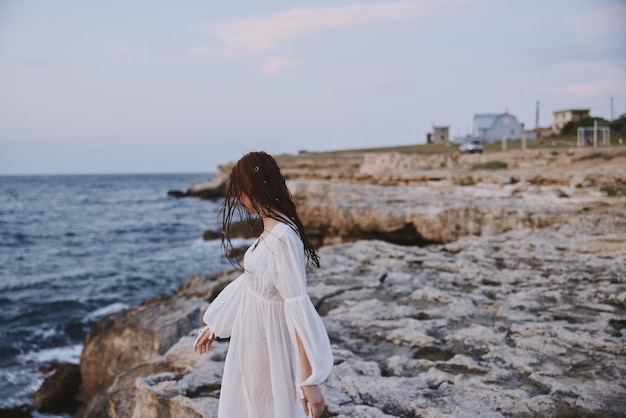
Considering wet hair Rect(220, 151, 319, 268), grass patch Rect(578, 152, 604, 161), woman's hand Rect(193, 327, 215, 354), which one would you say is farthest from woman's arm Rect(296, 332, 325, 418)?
grass patch Rect(578, 152, 604, 161)

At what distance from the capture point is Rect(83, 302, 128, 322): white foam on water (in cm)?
1268

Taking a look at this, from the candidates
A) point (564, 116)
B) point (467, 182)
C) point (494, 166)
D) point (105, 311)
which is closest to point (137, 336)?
point (105, 311)

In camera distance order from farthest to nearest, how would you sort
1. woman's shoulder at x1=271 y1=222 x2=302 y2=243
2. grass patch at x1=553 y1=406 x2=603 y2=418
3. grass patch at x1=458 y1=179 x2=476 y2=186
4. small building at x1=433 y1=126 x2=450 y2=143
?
small building at x1=433 y1=126 x2=450 y2=143
grass patch at x1=458 y1=179 x2=476 y2=186
grass patch at x1=553 y1=406 x2=603 y2=418
woman's shoulder at x1=271 y1=222 x2=302 y2=243

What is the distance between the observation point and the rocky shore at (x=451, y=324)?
3.55m

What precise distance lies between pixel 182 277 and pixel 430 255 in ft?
36.9

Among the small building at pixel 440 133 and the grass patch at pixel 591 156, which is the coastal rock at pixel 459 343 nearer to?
the grass patch at pixel 591 156

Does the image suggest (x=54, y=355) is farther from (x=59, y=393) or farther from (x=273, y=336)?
(x=273, y=336)

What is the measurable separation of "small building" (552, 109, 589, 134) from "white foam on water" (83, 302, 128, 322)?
4912 cm

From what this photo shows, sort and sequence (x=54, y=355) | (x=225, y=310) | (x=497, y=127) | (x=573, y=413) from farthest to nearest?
(x=497, y=127), (x=54, y=355), (x=573, y=413), (x=225, y=310)

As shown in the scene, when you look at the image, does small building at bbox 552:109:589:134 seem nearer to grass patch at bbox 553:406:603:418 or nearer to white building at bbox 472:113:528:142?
white building at bbox 472:113:528:142

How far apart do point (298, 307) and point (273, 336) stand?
0.85 feet

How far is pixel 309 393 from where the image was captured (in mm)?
2158

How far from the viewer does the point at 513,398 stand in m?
3.43

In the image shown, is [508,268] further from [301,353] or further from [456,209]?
[301,353]
